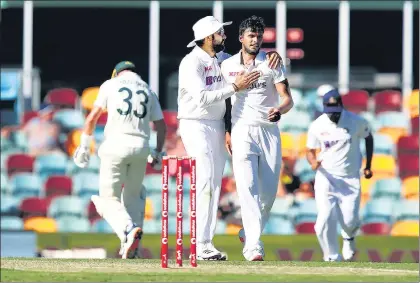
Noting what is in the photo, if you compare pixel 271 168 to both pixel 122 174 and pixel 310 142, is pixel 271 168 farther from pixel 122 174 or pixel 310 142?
pixel 310 142

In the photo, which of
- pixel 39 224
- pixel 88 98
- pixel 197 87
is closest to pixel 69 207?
pixel 39 224

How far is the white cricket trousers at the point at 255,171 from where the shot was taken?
36.8ft

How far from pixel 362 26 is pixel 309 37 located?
705mm

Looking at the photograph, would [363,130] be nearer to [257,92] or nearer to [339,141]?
[339,141]

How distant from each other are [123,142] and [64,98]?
23.2 ft

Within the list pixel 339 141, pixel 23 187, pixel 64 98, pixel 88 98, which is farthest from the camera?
pixel 64 98

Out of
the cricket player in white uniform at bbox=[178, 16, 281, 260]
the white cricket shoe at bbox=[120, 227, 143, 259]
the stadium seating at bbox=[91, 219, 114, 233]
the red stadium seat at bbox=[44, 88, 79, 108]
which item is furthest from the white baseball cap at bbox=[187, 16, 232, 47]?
the red stadium seat at bbox=[44, 88, 79, 108]

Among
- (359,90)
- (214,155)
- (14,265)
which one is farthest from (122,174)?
(359,90)

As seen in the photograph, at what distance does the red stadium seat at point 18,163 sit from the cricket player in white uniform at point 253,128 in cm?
765

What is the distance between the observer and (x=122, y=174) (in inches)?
491

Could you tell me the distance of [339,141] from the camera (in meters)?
13.9

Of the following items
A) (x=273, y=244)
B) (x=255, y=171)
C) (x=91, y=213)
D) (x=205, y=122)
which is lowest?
(x=273, y=244)

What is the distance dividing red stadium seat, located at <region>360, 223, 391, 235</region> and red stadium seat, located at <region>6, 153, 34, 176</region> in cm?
402

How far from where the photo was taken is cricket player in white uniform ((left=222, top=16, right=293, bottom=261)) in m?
11.2
